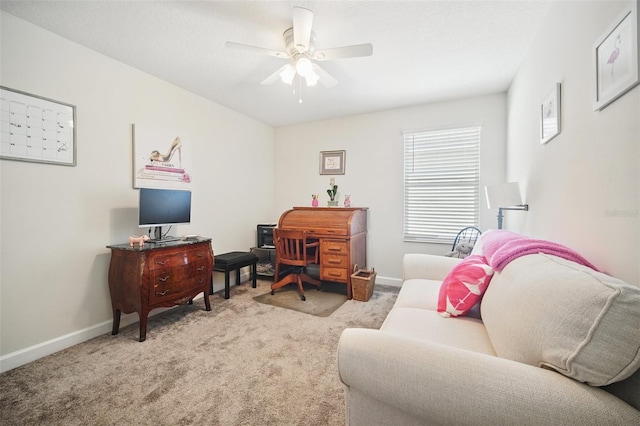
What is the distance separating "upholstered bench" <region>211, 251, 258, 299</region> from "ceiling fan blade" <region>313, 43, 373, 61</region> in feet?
7.98

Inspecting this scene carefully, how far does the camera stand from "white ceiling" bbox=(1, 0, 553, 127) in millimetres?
1799

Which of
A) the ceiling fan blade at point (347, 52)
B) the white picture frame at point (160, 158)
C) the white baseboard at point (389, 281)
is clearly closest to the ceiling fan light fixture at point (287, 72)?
the ceiling fan blade at point (347, 52)

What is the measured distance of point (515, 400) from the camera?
709mm

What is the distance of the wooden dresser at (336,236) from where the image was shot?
3.29 m

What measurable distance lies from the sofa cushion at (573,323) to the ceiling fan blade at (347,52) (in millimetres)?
1702

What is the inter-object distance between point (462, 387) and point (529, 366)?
228mm

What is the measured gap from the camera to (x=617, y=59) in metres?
1.04

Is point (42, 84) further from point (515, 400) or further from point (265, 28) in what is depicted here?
point (515, 400)

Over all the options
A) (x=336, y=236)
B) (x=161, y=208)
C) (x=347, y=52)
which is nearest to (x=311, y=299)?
(x=336, y=236)

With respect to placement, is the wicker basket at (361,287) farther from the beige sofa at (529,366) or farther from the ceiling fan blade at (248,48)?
the ceiling fan blade at (248,48)

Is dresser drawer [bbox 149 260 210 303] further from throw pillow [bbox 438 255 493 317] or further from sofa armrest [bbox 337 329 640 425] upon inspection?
throw pillow [bbox 438 255 493 317]

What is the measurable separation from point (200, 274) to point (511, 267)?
2.63m

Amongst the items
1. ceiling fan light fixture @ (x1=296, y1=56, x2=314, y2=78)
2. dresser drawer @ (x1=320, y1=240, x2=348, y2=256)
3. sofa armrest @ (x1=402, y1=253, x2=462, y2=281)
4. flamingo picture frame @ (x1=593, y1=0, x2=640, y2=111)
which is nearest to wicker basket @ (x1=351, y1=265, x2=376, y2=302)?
dresser drawer @ (x1=320, y1=240, x2=348, y2=256)

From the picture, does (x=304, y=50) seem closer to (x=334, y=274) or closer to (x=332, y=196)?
(x=332, y=196)
